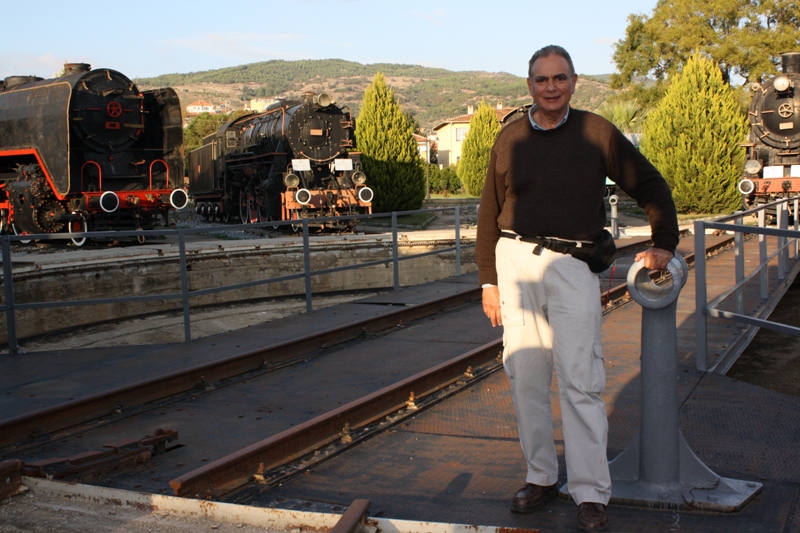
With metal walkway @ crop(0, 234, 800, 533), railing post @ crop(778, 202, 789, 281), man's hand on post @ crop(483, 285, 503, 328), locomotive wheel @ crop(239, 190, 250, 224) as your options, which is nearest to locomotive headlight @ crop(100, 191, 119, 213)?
locomotive wheel @ crop(239, 190, 250, 224)

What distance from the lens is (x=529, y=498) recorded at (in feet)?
11.1

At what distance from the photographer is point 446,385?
5914 millimetres

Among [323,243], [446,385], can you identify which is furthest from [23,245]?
[446,385]

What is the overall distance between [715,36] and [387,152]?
1006 inches

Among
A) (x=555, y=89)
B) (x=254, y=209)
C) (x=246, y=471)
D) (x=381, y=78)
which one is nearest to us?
(x=555, y=89)

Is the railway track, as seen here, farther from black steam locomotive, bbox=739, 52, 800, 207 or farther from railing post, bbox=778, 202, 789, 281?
black steam locomotive, bbox=739, 52, 800, 207

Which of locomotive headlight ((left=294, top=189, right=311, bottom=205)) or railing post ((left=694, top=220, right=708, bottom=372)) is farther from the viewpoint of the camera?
locomotive headlight ((left=294, top=189, right=311, bottom=205))

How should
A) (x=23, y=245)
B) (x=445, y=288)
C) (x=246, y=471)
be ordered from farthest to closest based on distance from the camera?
1. (x=23, y=245)
2. (x=445, y=288)
3. (x=246, y=471)

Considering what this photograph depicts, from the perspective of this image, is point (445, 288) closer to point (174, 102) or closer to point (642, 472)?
point (642, 472)

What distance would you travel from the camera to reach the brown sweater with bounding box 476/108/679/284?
327cm

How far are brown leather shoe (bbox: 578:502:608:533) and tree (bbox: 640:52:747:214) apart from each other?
24.9 metres

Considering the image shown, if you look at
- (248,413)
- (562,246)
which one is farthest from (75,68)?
(562,246)

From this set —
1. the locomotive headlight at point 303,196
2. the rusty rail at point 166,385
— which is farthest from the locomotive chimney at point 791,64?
the rusty rail at point 166,385

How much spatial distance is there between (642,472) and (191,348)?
16.8ft
